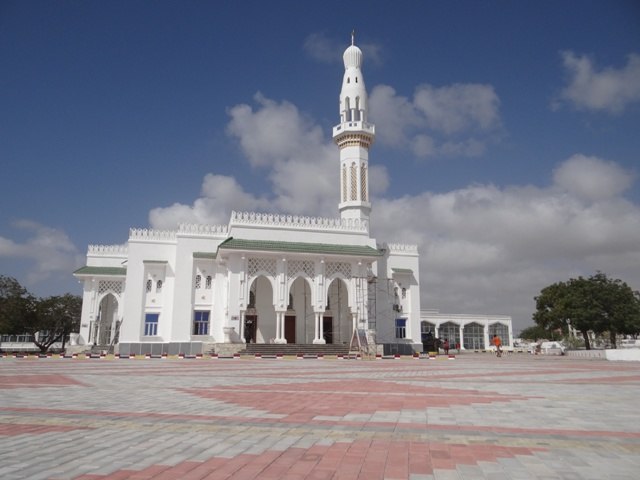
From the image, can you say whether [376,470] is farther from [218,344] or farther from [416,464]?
[218,344]

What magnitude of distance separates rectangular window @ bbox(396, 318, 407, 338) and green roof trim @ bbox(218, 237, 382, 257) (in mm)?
7086

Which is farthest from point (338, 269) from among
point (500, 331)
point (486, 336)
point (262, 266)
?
point (500, 331)

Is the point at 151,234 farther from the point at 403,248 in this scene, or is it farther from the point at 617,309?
the point at 617,309

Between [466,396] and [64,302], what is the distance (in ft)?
151

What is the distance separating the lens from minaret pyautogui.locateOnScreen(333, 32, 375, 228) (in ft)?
134

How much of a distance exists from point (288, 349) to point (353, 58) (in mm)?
26289

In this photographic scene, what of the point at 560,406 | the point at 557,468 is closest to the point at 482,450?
the point at 557,468

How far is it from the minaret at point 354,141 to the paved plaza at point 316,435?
1241 inches

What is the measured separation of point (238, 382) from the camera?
1211 centimetres

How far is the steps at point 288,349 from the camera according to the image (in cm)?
3053

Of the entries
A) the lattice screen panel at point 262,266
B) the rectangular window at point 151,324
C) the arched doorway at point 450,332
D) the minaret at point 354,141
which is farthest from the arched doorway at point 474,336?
the rectangular window at point 151,324

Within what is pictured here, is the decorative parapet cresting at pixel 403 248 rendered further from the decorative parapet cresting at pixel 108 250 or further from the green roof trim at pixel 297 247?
the decorative parapet cresting at pixel 108 250

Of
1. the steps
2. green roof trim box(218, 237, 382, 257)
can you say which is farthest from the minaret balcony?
the steps

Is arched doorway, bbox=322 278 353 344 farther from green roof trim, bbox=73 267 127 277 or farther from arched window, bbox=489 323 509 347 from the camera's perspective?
arched window, bbox=489 323 509 347
